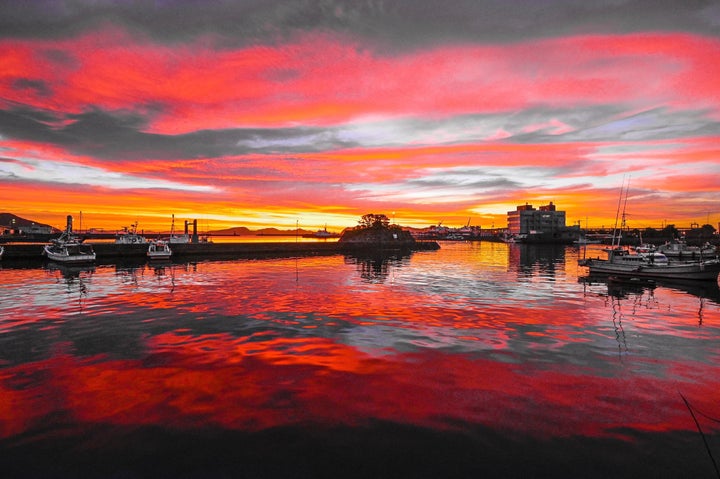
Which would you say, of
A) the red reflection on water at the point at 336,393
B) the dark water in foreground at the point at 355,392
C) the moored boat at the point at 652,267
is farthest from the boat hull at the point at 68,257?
the moored boat at the point at 652,267

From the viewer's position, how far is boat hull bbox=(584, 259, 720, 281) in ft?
147

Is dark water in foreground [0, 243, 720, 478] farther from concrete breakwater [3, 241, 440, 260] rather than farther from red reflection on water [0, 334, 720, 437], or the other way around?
concrete breakwater [3, 241, 440, 260]

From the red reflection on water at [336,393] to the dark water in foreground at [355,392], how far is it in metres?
0.07

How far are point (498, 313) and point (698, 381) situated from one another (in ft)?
42.4

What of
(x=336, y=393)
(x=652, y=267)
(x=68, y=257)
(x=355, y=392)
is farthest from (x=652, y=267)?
(x=68, y=257)

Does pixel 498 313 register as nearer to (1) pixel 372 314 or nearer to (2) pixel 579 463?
(1) pixel 372 314

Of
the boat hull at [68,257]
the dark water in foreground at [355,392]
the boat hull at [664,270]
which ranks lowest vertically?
the dark water in foreground at [355,392]

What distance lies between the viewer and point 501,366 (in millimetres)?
15602

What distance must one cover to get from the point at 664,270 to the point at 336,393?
5324 cm

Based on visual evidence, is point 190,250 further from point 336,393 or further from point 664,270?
point 664,270

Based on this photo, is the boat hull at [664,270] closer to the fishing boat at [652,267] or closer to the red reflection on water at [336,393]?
the fishing boat at [652,267]

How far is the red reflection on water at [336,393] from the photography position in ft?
36.2

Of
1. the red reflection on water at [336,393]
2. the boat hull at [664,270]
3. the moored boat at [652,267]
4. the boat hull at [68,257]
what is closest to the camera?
the red reflection on water at [336,393]

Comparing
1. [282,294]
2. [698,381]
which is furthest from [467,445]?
[282,294]
